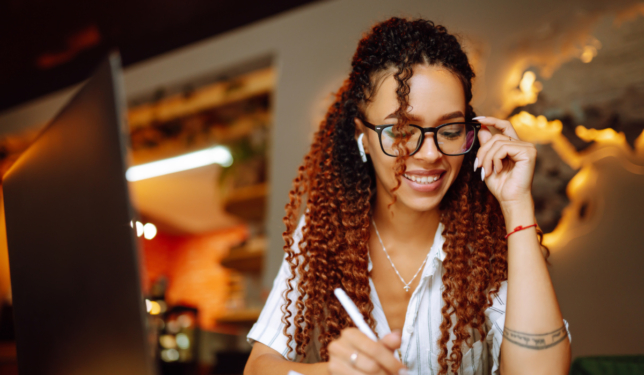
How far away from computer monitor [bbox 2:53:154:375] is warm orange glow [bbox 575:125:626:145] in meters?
2.10

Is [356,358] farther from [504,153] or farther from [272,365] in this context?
[504,153]

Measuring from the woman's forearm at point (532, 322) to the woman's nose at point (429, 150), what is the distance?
261mm

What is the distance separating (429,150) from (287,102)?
1.99m

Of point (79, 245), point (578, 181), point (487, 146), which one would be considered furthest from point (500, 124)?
point (578, 181)

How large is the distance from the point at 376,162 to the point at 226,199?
7.95 feet

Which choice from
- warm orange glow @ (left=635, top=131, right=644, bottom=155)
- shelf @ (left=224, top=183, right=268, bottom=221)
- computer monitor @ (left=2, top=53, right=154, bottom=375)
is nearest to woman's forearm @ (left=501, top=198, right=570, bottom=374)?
computer monitor @ (left=2, top=53, right=154, bottom=375)

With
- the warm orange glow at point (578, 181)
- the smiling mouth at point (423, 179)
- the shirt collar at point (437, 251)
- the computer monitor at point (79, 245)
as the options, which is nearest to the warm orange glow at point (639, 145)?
the warm orange glow at point (578, 181)

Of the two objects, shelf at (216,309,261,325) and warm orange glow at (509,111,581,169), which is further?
shelf at (216,309,261,325)

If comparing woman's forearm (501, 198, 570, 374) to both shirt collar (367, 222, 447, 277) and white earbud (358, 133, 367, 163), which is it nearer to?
shirt collar (367, 222, 447, 277)

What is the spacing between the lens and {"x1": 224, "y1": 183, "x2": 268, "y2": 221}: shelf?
3.27 m

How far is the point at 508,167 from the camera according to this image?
41.1 inches

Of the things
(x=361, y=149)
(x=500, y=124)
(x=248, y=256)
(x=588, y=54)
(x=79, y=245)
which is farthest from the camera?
(x=248, y=256)

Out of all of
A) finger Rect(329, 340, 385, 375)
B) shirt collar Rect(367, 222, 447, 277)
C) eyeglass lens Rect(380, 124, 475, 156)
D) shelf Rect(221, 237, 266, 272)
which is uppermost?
eyeglass lens Rect(380, 124, 475, 156)

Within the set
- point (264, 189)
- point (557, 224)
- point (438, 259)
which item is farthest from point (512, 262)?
point (264, 189)
